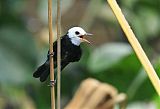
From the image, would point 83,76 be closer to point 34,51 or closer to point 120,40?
point 34,51

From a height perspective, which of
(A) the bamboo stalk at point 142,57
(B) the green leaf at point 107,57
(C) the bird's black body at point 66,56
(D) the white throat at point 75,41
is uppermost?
(B) the green leaf at point 107,57

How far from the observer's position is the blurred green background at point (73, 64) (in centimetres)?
157

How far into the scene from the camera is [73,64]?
6.26 feet

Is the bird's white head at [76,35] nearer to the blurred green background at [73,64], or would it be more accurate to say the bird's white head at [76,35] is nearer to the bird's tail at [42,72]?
the bird's tail at [42,72]

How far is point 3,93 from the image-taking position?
2.09 metres

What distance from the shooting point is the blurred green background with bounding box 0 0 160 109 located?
5.15ft

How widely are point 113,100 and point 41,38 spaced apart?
1.26m

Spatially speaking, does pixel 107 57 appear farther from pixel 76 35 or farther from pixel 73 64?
pixel 76 35

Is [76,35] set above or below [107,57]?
below

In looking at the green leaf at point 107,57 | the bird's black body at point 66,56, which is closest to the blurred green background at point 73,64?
the green leaf at point 107,57

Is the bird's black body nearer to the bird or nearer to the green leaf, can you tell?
the bird

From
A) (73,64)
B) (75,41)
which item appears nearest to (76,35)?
(75,41)

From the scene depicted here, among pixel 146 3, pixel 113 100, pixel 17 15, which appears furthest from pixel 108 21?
pixel 113 100

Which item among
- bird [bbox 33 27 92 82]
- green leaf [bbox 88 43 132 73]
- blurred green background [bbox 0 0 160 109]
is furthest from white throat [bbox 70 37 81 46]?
green leaf [bbox 88 43 132 73]
